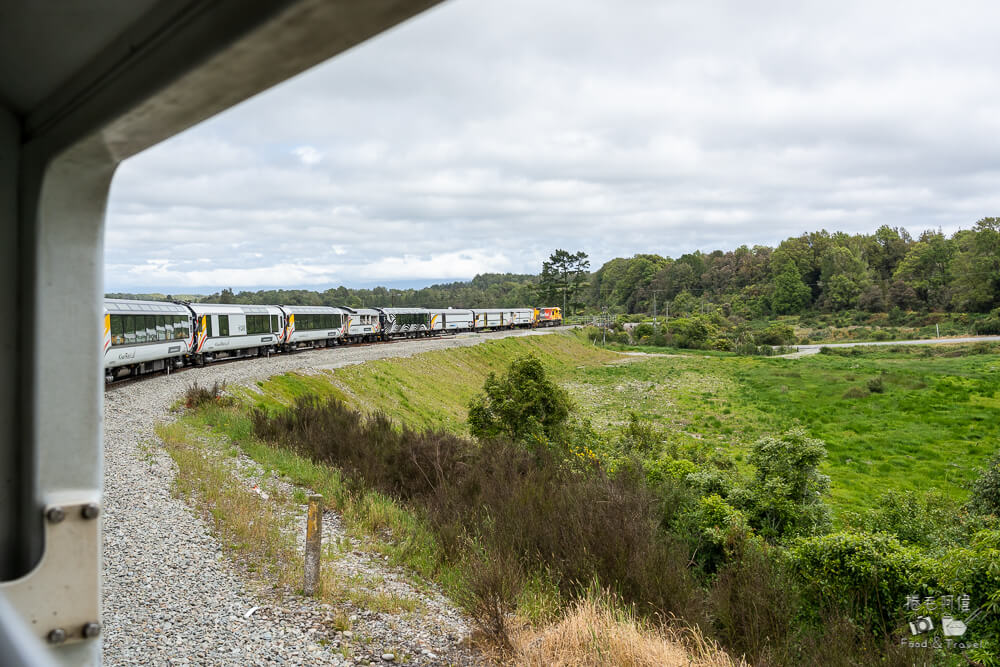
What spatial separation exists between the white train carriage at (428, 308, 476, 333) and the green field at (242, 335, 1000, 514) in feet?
24.5

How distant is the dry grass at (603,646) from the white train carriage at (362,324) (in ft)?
111

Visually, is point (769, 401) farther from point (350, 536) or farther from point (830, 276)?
point (830, 276)

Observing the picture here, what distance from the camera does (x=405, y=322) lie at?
154ft

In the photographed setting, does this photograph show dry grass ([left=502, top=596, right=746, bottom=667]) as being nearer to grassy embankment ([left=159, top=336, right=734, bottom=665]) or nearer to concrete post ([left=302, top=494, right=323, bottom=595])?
grassy embankment ([left=159, top=336, right=734, bottom=665])

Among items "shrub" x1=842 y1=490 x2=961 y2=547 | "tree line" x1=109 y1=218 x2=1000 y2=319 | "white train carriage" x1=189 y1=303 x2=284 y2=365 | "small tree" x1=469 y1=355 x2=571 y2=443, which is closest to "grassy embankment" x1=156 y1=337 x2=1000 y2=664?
"white train carriage" x1=189 y1=303 x2=284 y2=365

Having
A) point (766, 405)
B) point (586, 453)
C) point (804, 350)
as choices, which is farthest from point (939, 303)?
point (586, 453)

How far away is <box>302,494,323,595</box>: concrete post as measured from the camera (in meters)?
5.94

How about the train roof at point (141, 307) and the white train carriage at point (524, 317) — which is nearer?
the train roof at point (141, 307)

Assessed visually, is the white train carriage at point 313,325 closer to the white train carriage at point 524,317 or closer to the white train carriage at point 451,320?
the white train carriage at point 451,320

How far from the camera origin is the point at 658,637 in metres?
5.30

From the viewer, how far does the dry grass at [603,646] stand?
4828mm

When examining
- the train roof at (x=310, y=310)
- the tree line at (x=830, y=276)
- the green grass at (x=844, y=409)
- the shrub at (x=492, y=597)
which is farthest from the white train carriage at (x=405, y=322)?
the tree line at (x=830, y=276)

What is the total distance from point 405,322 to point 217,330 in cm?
2351

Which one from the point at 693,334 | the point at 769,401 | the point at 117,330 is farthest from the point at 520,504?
the point at 693,334
